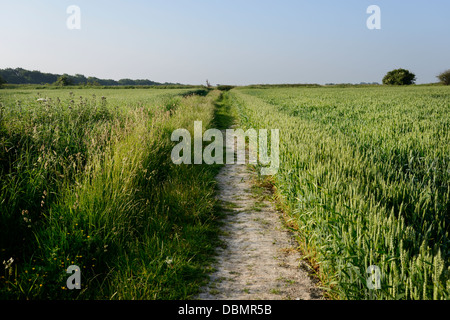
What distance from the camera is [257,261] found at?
3.95 m

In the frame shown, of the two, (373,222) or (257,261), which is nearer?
(373,222)

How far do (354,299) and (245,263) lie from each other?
5.17ft

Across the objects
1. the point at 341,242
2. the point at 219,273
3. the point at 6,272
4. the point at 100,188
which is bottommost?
the point at 219,273

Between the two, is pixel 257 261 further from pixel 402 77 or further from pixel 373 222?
pixel 402 77

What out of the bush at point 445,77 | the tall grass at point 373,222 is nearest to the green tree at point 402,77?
the bush at point 445,77

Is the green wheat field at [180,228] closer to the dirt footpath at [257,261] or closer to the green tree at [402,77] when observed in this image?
→ the dirt footpath at [257,261]

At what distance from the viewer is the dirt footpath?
3.26m

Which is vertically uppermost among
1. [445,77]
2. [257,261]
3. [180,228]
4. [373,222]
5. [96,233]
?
[445,77]

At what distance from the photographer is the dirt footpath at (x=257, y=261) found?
3.26 meters

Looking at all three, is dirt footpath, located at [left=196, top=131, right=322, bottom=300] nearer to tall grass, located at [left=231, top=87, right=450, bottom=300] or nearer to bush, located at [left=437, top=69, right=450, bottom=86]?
tall grass, located at [left=231, top=87, right=450, bottom=300]

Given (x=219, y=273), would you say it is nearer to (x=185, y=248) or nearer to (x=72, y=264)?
(x=185, y=248)

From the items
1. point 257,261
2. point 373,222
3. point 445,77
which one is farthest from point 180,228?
point 445,77
